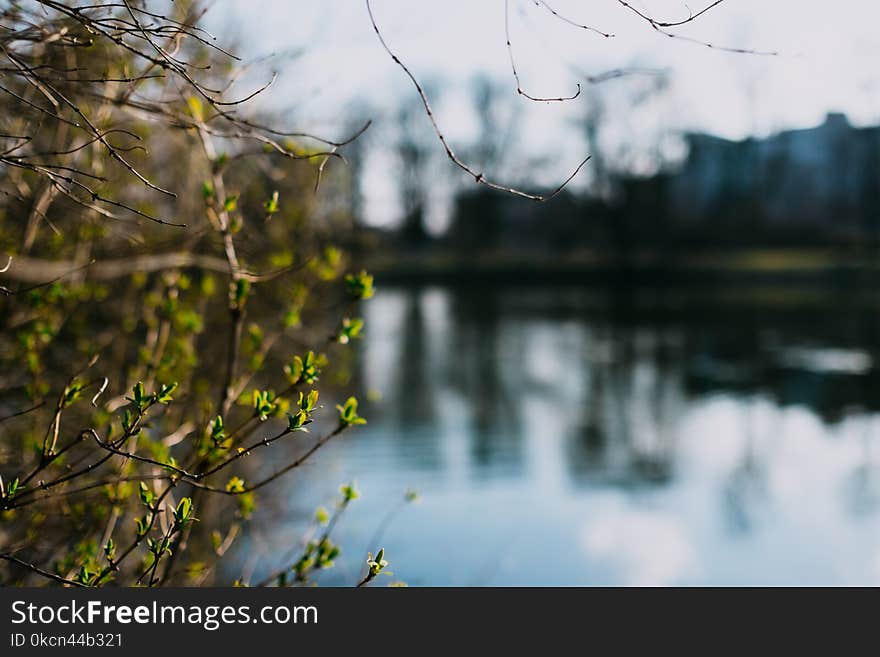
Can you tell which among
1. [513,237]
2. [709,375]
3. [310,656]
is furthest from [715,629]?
[513,237]

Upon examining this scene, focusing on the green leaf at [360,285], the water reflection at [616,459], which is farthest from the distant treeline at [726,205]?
the green leaf at [360,285]

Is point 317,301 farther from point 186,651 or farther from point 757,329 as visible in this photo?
point 757,329

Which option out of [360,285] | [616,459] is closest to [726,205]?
[616,459]

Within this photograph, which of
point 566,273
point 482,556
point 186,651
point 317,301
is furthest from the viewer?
point 566,273

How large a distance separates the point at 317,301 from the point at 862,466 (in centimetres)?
857

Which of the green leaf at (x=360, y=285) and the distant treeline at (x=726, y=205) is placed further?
the distant treeline at (x=726, y=205)

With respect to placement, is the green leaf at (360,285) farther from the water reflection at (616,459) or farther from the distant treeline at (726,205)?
the distant treeline at (726,205)

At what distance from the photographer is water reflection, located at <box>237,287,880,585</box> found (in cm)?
967

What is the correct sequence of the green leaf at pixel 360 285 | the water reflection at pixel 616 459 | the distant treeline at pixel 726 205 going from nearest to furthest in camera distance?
the green leaf at pixel 360 285, the water reflection at pixel 616 459, the distant treeline at pixel 726 205

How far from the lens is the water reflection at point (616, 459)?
31.7 feet

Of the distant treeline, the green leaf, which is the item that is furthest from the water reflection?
the distant treeline

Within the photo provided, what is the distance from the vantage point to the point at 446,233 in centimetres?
4625

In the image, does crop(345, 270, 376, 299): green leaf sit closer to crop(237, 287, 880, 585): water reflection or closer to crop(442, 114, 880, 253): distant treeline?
crop(237, 287, 880, 585): water reflection

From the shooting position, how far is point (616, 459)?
1333 centimetres
